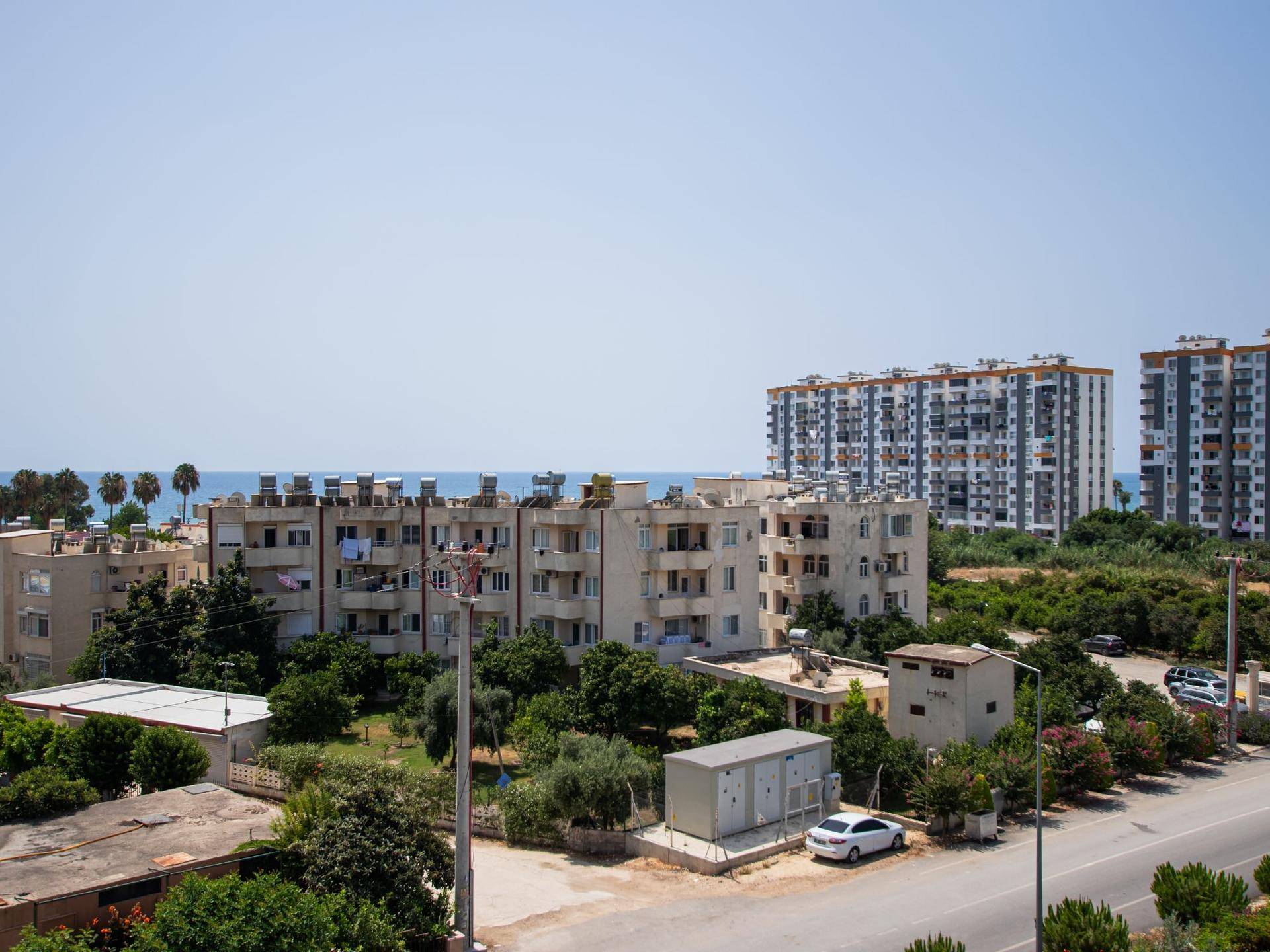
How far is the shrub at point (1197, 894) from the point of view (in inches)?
877

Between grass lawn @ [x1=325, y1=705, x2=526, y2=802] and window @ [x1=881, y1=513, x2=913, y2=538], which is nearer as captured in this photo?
grass lawn @ [x1=325, y1=705, x2=526, y2=802]

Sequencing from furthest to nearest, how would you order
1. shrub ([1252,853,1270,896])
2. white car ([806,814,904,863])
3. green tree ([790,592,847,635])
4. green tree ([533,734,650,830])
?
green tree ([790,592,847,635]) < green tree ([533,734,650,830]) < white car ([806,814,904,863]) < shrub ([1252,853,1270,896])

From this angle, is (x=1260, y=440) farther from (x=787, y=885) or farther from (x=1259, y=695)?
(x=787, y=885)

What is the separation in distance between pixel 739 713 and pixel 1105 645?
39.4 metres

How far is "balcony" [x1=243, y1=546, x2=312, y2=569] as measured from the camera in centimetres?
5300

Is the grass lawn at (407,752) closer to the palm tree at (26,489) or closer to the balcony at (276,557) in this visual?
the balcony at (276,557)

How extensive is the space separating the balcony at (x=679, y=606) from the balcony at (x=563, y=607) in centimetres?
306

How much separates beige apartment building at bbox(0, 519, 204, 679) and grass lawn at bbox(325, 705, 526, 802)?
15078 millimetres

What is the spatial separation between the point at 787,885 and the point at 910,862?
4.24 meters

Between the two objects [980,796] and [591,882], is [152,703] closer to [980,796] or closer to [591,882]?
[591,882]

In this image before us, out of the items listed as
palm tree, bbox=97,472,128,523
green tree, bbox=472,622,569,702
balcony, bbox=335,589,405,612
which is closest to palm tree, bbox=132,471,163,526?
palm tree, bbox=97,472,128,523

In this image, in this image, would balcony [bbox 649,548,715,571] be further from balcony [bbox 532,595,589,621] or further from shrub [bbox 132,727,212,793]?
shrub [bbox 132,727,212,793]

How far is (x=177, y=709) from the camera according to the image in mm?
40094

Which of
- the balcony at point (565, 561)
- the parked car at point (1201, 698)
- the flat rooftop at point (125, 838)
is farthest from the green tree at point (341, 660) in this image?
the parked car at point (1201, 698)
